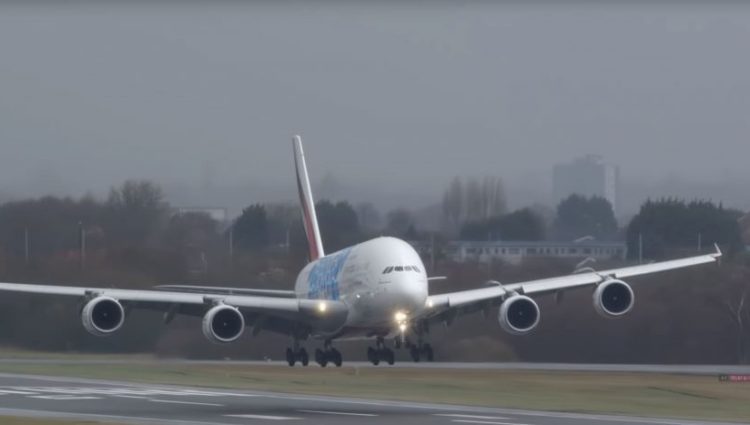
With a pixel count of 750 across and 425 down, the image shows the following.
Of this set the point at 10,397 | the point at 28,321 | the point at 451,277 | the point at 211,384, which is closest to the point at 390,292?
the point at 211,384

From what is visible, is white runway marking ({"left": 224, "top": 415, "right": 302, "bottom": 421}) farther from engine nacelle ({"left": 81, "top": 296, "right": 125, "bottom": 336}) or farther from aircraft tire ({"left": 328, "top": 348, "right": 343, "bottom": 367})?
aircraft tire ({"left": 328, "top": 348, "right": 343, "bottom": 367})

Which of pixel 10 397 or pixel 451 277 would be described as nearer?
pixel 10 397

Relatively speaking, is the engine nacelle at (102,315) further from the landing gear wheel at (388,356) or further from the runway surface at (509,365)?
the landing gear wheel at (388,356)

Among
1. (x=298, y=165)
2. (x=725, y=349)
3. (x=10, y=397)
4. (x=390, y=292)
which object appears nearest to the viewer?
(x=10, y=397)

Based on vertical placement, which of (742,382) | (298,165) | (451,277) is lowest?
(742,382)

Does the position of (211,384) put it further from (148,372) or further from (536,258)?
(536,258)

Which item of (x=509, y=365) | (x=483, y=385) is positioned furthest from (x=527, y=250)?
(x=483, y=385)

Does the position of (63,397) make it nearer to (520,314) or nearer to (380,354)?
(380,354)
